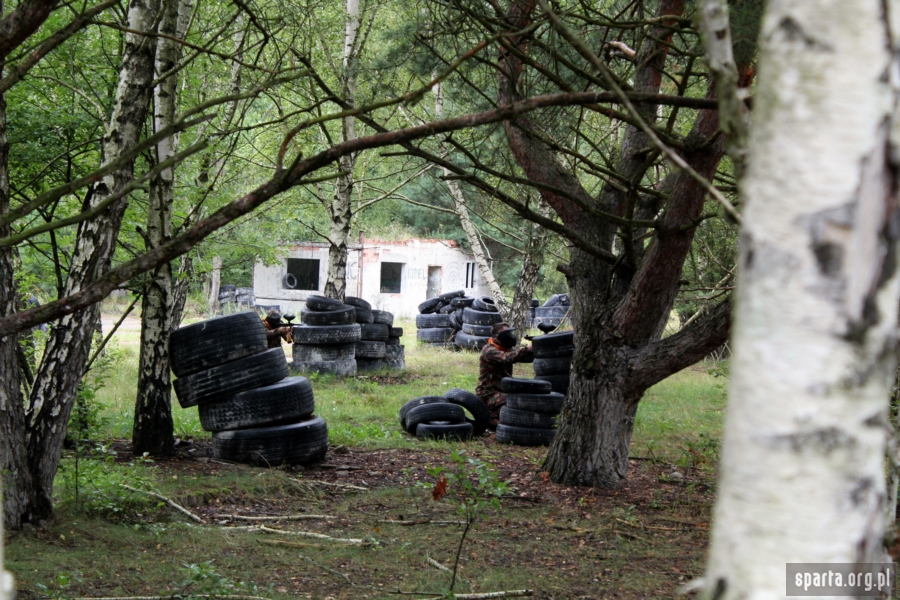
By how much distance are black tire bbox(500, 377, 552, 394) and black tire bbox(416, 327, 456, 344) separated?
11.8m

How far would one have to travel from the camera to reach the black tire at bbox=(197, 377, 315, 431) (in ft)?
24.9

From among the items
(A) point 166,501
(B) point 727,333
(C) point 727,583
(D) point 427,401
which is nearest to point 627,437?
(B) point 727,333

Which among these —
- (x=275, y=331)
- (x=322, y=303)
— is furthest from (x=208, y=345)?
(x=322, y=303)

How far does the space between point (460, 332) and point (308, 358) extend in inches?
261

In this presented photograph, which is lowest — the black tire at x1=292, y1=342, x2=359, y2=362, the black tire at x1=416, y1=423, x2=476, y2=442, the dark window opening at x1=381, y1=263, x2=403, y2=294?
the black tire at x1=416, y1=423, x2=476, y2=442

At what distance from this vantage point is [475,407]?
10.1 meters

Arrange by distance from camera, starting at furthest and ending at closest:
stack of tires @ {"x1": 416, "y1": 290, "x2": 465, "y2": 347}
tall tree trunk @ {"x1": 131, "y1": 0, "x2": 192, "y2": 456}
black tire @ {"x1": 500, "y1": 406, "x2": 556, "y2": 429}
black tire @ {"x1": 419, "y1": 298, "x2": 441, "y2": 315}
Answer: black tire @ {"x1": 419, "y1": 298, "x2": 441, "y2": 315} → stack of tires @ {"x1": 416, "y1": 290, "x2": 465, "y2": 347} → black tire @ {"x1": 500, "y1": 406, "x2": 556, "y2": 429} → tall tree trunk @ {"x1": 131, "y1": 0, "x2": 192, "y2": 456}

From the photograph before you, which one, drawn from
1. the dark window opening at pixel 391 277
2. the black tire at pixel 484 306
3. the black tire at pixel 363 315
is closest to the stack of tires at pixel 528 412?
the black tire at pixel 363 315

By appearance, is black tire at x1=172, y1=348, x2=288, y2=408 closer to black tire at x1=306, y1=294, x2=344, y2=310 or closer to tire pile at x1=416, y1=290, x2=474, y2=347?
black tire at x1=306, y1=294, x2=344, y2=310

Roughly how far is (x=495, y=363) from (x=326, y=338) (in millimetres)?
4670

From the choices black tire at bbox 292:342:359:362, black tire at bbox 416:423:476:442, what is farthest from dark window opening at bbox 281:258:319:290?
black tire at bbox 416:423:476:442

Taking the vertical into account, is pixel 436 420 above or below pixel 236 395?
below

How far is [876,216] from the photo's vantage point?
109cm

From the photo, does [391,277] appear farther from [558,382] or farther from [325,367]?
[558,382]
